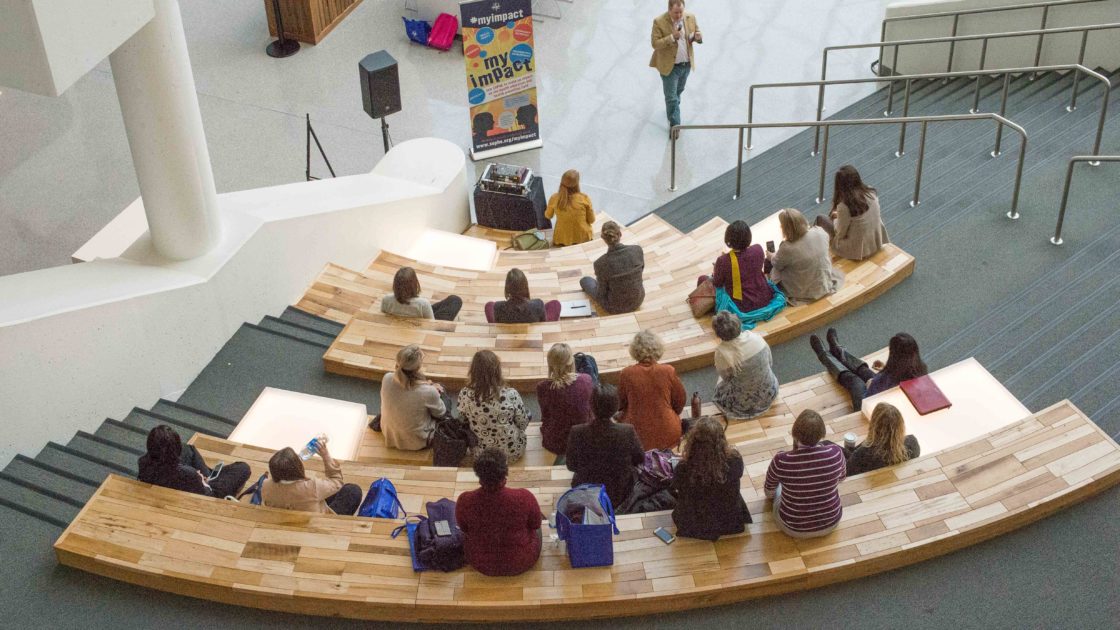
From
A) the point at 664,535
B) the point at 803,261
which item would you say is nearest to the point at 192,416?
the point at 664,535

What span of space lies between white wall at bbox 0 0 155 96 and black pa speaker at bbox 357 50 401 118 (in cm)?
439

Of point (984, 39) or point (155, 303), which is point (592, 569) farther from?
point (984, 39)

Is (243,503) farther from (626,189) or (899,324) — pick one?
(626,189)

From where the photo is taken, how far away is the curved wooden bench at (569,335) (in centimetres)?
771

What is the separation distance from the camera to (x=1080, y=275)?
25.1ft

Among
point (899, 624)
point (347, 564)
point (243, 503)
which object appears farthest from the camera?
point (243, 503)

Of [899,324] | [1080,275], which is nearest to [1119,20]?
[1080,275]

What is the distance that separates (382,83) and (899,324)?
17.5ft

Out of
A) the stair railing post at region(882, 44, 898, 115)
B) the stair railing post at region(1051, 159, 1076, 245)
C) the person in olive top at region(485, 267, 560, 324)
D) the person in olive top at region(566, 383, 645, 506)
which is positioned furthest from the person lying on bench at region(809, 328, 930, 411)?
the stair railing post at region(882, 44, 898, 115)

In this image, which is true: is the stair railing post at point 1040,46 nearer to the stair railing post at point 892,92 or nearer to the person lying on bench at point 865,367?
the stair railing post at point 892,92

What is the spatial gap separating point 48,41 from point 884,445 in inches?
190

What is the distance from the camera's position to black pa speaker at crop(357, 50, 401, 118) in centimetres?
1030

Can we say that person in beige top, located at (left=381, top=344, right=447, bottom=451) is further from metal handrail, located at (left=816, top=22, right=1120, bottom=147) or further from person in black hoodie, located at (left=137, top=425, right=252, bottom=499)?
metal handrail, located at (left=816, top=22, right=1120, bottom=147)

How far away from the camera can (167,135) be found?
712cm
